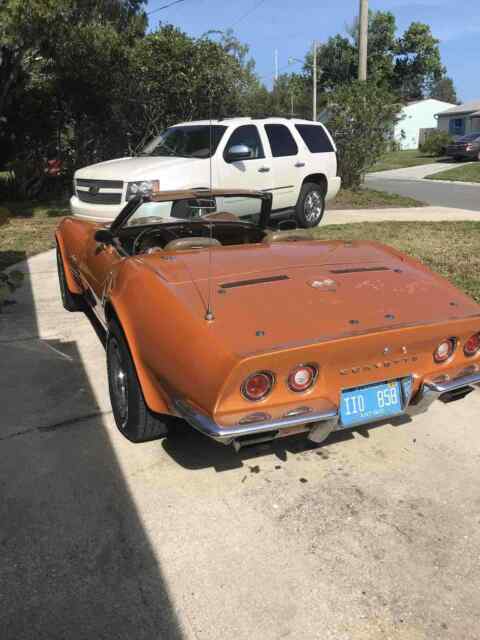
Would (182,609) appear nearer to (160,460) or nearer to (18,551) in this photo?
(18,551)

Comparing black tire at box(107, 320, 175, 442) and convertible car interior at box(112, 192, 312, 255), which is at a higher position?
convertible car interior at box(112, 192, 312, 255)

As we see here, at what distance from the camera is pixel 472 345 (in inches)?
120

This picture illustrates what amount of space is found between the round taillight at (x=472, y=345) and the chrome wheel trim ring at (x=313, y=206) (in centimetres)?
779

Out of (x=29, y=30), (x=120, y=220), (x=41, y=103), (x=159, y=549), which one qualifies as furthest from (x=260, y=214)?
(x=41, y=103)

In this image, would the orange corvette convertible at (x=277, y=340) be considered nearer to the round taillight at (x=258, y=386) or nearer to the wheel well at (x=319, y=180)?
the round taillight at (x=258, y=386)

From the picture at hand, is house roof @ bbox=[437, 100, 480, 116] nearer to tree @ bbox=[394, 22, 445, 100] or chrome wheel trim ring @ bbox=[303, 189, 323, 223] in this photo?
tree @ bbox=[394, 22, 445, 100]

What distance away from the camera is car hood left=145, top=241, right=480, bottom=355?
2625mm

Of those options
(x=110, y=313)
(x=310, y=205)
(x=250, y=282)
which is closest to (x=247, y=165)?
(x=310, y=205)

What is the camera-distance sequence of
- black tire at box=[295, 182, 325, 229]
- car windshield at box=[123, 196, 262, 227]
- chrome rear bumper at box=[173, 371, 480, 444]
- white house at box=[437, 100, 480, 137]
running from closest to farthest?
1. chrome rear bumper at box=[173, 371, 480, 444]
2. car windshield at box=[123, 196, 262, 227]
3. black tire at box=[295, 182, 325, 229]
4. white house at box=[437, 100, 480, 137]

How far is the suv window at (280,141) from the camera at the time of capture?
390 inches

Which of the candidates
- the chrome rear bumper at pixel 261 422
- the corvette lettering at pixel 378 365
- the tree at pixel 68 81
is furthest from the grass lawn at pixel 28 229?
the corvette lettering at pixel 378 365

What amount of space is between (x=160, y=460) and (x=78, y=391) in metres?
1.10

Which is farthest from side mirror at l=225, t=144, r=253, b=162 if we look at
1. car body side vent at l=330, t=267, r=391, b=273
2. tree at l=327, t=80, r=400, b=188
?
tree at l=327, t=80, r=400, b=188

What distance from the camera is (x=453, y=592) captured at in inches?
88.8
